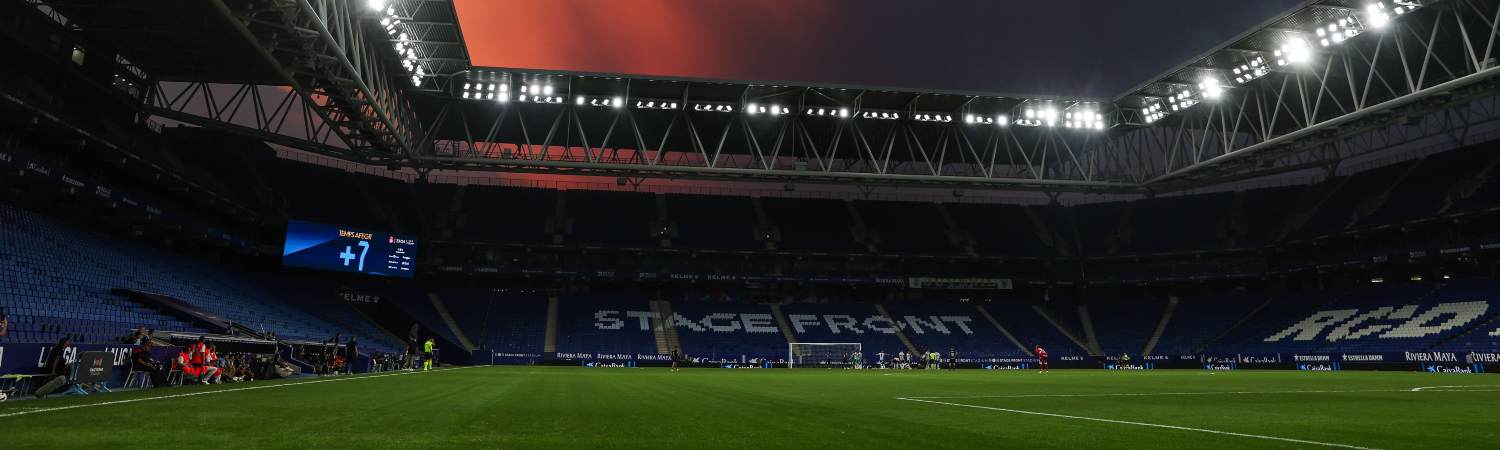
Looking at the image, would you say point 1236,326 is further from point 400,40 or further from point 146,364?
point 146,364

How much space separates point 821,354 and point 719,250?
11.7 metres

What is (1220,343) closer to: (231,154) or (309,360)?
(309,360)

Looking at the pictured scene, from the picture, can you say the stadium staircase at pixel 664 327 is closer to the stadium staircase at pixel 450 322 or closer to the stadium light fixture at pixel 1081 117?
the stadium staircase at pixel 450 322

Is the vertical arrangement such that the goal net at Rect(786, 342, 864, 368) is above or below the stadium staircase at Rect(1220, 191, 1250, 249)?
below

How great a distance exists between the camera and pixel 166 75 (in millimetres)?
34781

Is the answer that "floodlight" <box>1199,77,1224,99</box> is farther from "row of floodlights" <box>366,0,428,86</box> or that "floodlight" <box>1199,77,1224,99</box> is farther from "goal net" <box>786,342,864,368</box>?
"row of floodlights" <box>366,0,428,86</box>

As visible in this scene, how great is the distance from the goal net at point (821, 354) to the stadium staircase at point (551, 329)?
14.7 meters

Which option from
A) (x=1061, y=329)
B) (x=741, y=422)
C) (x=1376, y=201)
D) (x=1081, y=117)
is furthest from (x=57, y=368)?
(x=1376, y=201)

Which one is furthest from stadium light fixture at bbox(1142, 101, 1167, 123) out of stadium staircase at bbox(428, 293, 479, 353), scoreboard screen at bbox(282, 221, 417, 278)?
scoreboard screen at bbox(282, 221, 417, 278)

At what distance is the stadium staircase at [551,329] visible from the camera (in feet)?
154

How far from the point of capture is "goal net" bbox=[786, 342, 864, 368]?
48.1 meters

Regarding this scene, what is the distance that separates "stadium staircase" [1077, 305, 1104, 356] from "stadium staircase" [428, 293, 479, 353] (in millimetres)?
40425

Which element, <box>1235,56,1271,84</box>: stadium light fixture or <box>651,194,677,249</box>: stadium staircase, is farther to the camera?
<box>651,194,677,249</box>: stadium staircase

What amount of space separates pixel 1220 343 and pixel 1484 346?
44.4ft
